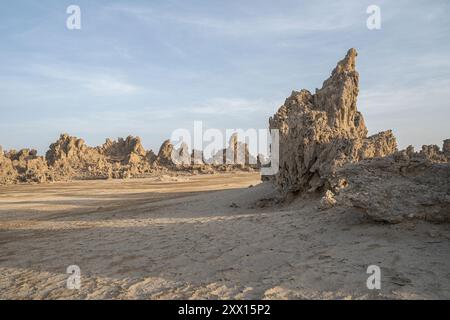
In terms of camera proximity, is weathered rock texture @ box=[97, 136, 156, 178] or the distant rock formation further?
the distant rock formation

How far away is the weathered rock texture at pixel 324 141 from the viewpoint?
33.7 feet

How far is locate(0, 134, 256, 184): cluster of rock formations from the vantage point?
39.0m

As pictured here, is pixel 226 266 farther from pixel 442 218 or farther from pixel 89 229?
pixel 89 229

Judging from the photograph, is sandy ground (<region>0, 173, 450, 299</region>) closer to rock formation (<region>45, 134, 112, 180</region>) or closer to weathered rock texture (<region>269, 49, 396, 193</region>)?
weathered rock texture (<region>269, 49, 396, 193</region>)

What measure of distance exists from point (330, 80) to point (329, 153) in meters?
6.22

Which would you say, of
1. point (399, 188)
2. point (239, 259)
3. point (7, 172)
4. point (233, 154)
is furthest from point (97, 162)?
point (399, 188)

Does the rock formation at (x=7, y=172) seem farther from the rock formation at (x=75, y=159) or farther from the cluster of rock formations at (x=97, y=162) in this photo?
the rock formation at (x=75, y=159)

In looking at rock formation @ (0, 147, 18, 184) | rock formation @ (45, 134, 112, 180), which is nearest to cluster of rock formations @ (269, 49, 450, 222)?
rock formation @ (0, 147, 18, 184)

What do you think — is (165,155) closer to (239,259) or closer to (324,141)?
(324,141)

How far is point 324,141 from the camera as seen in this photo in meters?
11.3

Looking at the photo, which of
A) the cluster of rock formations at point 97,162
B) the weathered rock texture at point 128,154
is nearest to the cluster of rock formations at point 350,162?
the cluster of rock formations at point 97,162

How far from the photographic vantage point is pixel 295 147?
11.6 metres

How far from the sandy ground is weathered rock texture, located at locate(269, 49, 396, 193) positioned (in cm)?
244

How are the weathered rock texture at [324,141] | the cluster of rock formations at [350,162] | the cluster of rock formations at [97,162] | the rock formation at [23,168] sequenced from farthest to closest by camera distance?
the cluster of rock formations at [97,162] < the rock formation at [23,168] < the weathered rock texture at [324,141] < the cluster of rock formations at [350,162]
